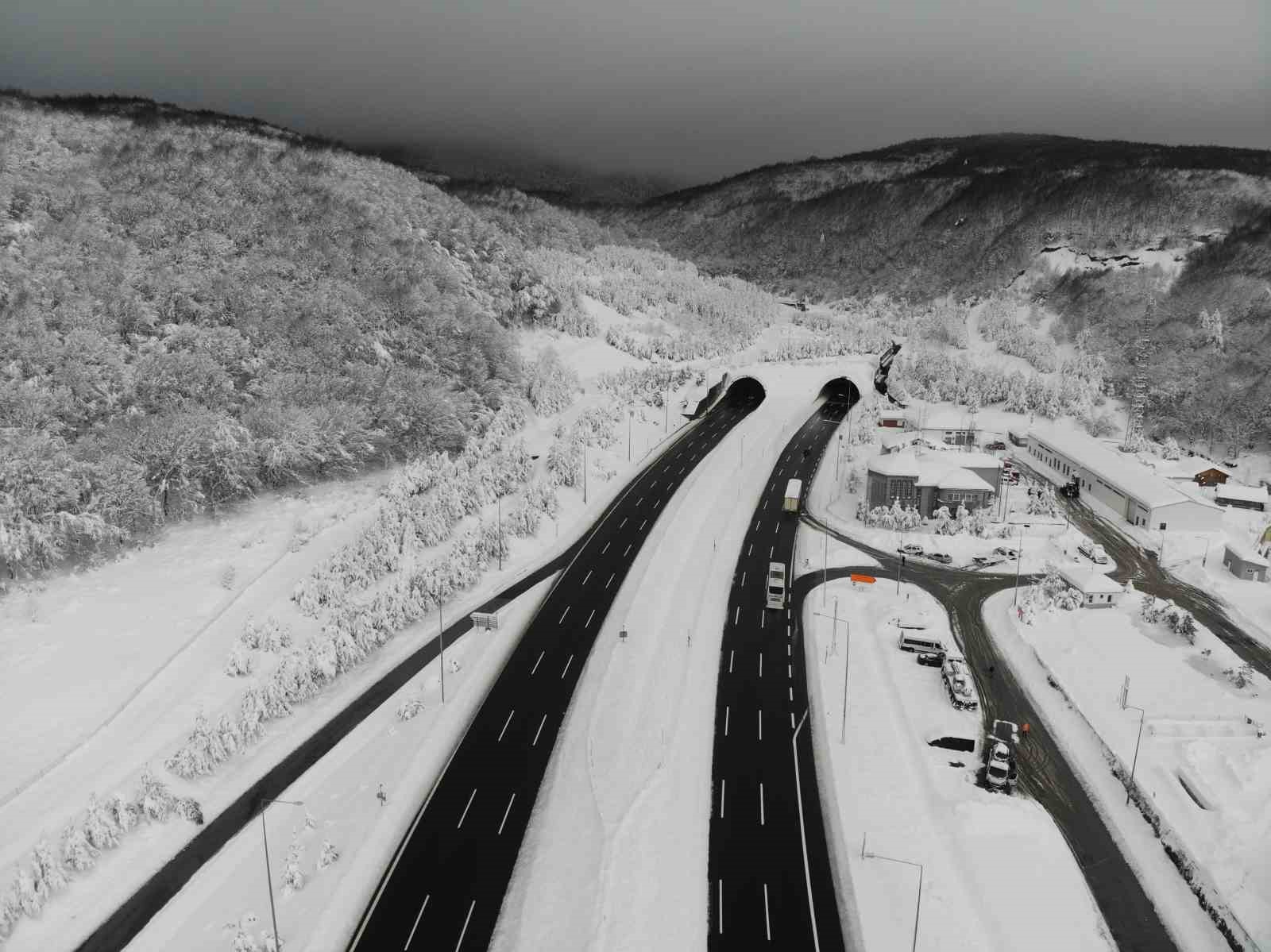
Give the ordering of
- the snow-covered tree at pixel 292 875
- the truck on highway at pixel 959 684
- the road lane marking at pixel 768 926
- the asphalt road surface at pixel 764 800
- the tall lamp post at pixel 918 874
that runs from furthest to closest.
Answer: the truck on highway at pixel 959 684 < the snow-covered tree at pixel 292 875 < the asphalt road surface at pixel 764 800 < the road lane marking at pixel 768 926 < the tall lamp post at pixel 918 874

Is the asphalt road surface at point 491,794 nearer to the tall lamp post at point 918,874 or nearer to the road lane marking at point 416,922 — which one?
the road lane marking at point 416,922

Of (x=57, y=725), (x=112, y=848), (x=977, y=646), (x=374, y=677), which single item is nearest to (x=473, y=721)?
(x=374, y=677)

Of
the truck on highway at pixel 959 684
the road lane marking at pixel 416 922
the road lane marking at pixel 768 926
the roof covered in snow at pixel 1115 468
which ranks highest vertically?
the roof covered in snow at pixel 1115 468

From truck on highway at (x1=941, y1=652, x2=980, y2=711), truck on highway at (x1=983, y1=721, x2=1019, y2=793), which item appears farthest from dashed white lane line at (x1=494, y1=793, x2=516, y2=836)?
truck on highway at (x1=941, y1=652, x2=980, y2=711)

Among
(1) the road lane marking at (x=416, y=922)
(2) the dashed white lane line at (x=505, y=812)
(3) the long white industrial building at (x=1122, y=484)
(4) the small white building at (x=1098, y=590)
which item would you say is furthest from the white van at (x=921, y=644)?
(3) the long white industrial building at (x=1122, y=484)

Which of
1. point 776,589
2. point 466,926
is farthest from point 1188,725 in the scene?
point 466,926
